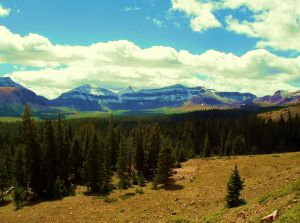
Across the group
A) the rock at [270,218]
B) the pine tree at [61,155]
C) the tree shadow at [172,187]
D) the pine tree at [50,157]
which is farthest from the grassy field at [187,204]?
the pine tree at [61,155]

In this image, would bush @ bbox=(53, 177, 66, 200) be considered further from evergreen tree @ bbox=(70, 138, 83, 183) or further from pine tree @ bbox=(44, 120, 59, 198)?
evergreen tree @ bbox=(70, 138, 83, 183)

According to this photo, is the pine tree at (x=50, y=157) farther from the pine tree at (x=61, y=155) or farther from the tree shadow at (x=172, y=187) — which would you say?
the tree shadow at (x=172, y=187)

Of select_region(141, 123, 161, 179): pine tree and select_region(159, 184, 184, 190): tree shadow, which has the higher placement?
select_region(141, 123, 161, 179): pine tree

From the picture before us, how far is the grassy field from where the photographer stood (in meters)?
26.5

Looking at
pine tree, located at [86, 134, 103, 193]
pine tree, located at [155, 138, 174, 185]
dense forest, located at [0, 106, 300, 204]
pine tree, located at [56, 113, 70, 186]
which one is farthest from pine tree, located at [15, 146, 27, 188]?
pine tree, located at [155, 138, 174, 185]

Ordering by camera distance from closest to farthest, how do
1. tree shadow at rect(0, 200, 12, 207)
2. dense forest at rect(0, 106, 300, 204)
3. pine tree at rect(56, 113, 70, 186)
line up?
tree shadow at rect(0, 200, 12, 207)
dense forest at rect(0, 106, 300, 204)
pine tree at rect(56, 113, 70, 186)

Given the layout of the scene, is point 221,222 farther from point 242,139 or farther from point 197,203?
point 242,139

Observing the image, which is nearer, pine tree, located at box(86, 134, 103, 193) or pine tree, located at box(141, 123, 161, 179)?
pine tree, located at box(86, 134, 103, 193)

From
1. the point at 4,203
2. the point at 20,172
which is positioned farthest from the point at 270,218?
the point at 20,172

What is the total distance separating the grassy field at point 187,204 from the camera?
26.5m

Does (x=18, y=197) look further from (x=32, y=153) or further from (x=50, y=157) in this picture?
(x=50, y=157)

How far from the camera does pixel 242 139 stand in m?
130

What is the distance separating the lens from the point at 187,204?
4119 cm

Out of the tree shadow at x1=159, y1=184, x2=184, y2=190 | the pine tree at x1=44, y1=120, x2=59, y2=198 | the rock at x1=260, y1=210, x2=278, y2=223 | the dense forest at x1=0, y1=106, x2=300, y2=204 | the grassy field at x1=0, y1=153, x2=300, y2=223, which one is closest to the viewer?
the rock at x1=260, y1=210, x2=278, y2=223
